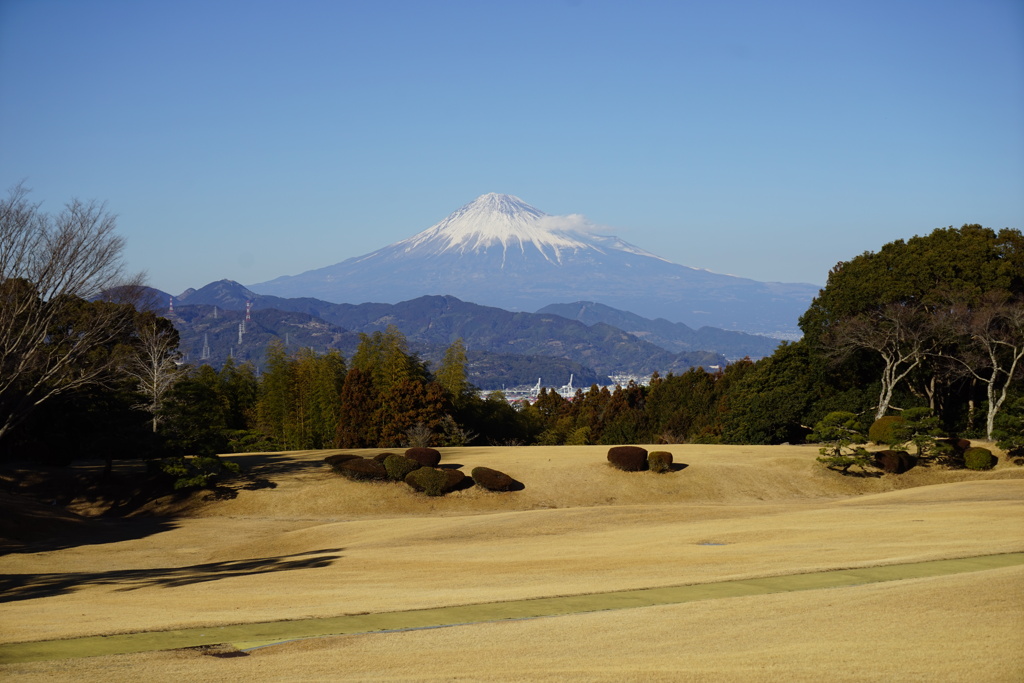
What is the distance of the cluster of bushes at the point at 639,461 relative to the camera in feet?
114

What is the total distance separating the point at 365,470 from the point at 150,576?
1366cm

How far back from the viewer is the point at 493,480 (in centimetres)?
3250

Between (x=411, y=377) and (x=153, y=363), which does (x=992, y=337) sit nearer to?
(x=411, y=377)

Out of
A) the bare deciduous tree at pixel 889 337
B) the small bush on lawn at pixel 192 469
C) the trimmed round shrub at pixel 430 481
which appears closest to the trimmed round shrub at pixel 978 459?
the bare deciduous tree at pixel 889 337

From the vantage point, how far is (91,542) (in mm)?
25359

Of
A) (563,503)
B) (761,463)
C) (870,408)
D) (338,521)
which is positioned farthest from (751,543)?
(870,408)

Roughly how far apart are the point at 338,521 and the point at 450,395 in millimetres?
31524

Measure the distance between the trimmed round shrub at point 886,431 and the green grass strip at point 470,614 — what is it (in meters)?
21.4

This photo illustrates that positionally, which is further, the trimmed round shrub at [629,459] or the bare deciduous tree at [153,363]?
the bare deciduous tree at [153,363]

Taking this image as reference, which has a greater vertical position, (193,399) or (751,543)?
(193,399)

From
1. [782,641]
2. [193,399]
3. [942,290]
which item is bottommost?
[782,641]

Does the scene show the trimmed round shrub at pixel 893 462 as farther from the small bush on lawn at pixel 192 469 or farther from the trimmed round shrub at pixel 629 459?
the small bush on lawn at pixel 192 469

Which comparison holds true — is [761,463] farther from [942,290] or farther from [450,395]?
[450,395]

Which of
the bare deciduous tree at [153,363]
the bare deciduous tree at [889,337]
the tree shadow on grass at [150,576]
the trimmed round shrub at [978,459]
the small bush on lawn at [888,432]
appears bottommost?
the tree shadow on grass at [150,576]
